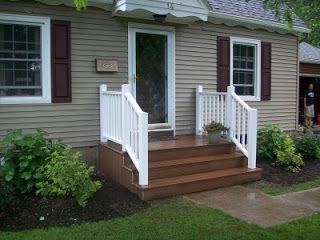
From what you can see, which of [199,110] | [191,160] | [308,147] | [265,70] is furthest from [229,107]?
[265,70]

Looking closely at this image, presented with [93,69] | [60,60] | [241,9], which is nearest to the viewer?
[60,60]

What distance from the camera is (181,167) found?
266 inches

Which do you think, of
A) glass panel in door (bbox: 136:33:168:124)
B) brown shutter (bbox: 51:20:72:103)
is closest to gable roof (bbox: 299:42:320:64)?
glass panel in door (bbox: 136:33:168:124)

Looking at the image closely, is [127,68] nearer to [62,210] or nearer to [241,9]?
[62,210]

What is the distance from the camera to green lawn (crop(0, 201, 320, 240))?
4617mm

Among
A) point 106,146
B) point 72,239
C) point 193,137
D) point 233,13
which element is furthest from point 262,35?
point 72,239

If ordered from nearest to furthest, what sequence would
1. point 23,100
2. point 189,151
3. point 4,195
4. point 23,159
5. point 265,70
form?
point 4,195, point 23,159, point 23,100, point 189,151, point 265,70

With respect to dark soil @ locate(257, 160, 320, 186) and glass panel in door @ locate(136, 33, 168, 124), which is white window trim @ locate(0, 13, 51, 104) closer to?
glass panel in door @ locate(136, 33, 168, 124)

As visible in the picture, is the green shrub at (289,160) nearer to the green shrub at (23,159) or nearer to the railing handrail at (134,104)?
the railing handrail at (134,104)

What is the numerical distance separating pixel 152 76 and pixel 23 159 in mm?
3307

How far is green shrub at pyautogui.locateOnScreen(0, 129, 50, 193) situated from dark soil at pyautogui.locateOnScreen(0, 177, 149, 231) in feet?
0.75

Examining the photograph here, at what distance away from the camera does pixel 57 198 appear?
5.73m

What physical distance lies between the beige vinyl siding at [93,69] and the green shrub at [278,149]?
4.89 ft

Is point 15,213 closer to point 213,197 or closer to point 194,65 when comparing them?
point 213,197
